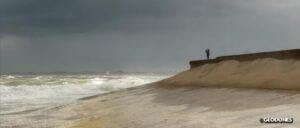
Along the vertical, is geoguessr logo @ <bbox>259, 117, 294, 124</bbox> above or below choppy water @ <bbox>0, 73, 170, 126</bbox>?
above

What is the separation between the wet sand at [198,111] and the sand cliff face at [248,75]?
1.60ft

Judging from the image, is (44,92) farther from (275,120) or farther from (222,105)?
(275,120)

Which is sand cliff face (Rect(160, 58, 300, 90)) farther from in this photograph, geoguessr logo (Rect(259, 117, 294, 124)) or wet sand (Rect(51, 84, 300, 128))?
geoguessr logo (Rect(259, 117, 294, 124))

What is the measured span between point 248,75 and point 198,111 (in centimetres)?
407

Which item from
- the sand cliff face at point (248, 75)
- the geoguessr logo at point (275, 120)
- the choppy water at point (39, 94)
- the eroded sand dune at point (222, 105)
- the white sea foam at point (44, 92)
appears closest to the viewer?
the geoguessr logo at point (275, 120)

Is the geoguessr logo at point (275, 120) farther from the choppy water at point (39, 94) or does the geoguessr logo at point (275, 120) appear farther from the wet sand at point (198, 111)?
the choppy water at point (39, 94)

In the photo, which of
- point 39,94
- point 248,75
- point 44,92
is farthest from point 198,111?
point 44,92

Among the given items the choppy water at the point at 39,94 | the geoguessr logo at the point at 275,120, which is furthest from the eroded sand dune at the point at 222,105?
the choppy water at the point at 39,94

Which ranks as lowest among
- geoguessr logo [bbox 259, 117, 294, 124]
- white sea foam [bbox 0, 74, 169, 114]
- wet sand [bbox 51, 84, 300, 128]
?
white sea foam [bbox 0, 74, 169, 114]

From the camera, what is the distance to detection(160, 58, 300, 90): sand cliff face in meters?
11.2

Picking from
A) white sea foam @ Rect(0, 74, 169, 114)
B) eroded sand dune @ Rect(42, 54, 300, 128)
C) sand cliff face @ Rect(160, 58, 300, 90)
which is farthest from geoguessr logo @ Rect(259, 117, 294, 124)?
white sea foam @ Rect(0, 74, 169, 114)

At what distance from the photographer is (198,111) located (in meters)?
9.69

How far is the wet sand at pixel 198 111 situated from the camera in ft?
25.8

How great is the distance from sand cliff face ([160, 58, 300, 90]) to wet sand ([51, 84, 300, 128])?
49 cm
